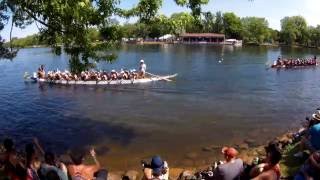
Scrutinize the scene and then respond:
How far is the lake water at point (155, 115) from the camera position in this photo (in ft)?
74.2

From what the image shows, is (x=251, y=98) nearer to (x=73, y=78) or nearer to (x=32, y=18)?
(x=73, y=78)

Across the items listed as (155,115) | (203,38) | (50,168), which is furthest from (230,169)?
(203,38)

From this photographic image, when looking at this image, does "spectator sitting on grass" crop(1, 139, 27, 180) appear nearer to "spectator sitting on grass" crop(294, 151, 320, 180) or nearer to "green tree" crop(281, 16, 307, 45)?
"spectator sitting on grass" crop(294, 151, 320, 180)

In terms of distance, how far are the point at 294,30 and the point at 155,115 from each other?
14472 cm

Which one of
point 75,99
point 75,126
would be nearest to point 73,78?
point 75,99

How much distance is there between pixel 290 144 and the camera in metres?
17.6

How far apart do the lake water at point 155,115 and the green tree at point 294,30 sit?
12105 cm

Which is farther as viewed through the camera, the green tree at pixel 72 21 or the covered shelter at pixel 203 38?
the covered shelter at pixel 203 38

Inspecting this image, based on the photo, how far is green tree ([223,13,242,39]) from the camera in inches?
7067

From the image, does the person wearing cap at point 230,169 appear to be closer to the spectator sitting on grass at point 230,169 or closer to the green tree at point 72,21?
the spectator sitting on grass at point 230,169

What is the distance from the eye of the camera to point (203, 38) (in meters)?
175

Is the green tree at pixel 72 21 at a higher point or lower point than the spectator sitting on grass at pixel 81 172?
higher

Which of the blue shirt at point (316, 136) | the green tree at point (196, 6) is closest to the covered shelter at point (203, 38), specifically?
the green tree at point (196, 6)

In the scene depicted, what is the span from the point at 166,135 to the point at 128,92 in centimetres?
1544
